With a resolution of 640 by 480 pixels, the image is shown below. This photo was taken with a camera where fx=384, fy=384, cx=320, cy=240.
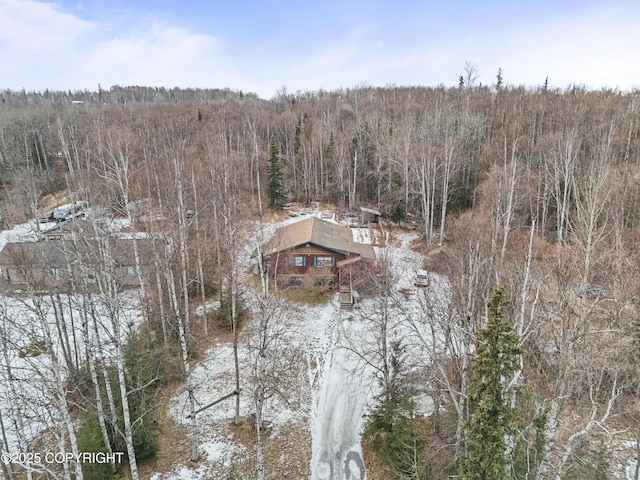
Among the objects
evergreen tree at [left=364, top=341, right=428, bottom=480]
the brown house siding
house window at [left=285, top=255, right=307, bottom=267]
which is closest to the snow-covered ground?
evergreen tree at [left=364, top=341, right=428, bottom=480]

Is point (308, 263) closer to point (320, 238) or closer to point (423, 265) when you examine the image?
point (320, 238)

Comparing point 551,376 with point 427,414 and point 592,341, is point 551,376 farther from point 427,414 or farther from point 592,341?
point 427,414

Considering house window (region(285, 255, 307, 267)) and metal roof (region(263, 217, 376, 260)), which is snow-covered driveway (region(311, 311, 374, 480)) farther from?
metal roof (region(263, 217, 376, 260))

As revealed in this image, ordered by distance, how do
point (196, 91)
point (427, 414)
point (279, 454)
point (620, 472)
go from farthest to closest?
point (196, 91) < point (427, 414) < point (279, 454) < point (620, 472)

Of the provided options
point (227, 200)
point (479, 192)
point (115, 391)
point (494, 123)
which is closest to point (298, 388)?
point (115, 391)

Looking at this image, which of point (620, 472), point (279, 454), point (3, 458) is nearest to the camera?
point (3, 458)

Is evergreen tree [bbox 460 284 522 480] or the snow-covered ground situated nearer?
evergreen tree [bbox 460 284 522 480]

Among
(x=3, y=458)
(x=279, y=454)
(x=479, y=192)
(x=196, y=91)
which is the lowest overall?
(x=279, y=454)

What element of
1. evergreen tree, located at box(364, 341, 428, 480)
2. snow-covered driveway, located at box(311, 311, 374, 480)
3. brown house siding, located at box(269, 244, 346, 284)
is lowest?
snow-covered driveway, located at box(311, 311, 374, 480)
